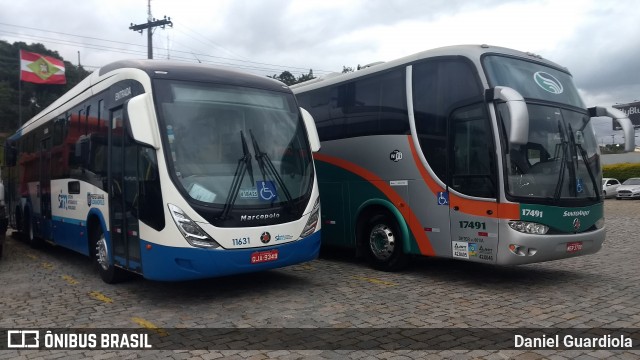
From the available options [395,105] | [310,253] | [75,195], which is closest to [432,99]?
[395,105]

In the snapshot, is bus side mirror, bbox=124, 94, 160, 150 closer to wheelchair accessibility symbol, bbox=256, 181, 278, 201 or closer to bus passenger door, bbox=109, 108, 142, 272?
bus passenger door, bbox=109, 108, 142, 272

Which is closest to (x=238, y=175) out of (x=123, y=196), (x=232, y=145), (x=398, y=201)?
(x=232, y=145)

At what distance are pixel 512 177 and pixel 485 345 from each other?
111 inches

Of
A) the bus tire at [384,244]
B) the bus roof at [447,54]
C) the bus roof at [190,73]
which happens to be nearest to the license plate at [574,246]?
the bus tire at [384,244]

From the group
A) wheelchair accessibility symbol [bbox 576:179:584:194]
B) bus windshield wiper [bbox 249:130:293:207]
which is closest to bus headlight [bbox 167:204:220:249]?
bus windshield wiper [bbox 249:130:293:207]

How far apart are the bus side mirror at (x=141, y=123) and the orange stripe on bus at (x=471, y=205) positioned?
4.08 meters

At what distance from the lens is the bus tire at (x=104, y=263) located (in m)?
7.86

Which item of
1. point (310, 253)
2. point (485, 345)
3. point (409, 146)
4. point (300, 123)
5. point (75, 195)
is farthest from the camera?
point (75, 195)

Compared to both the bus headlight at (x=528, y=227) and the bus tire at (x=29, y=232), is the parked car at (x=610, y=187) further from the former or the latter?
the bus tire at (x=29, y=232)

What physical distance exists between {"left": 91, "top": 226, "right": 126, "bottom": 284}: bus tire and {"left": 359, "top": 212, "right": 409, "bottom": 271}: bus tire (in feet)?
13.6

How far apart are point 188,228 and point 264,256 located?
1.06m

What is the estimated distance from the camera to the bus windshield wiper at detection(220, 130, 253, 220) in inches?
257

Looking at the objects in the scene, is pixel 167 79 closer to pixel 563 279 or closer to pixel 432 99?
pixel 432 99

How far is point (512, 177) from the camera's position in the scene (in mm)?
7152
